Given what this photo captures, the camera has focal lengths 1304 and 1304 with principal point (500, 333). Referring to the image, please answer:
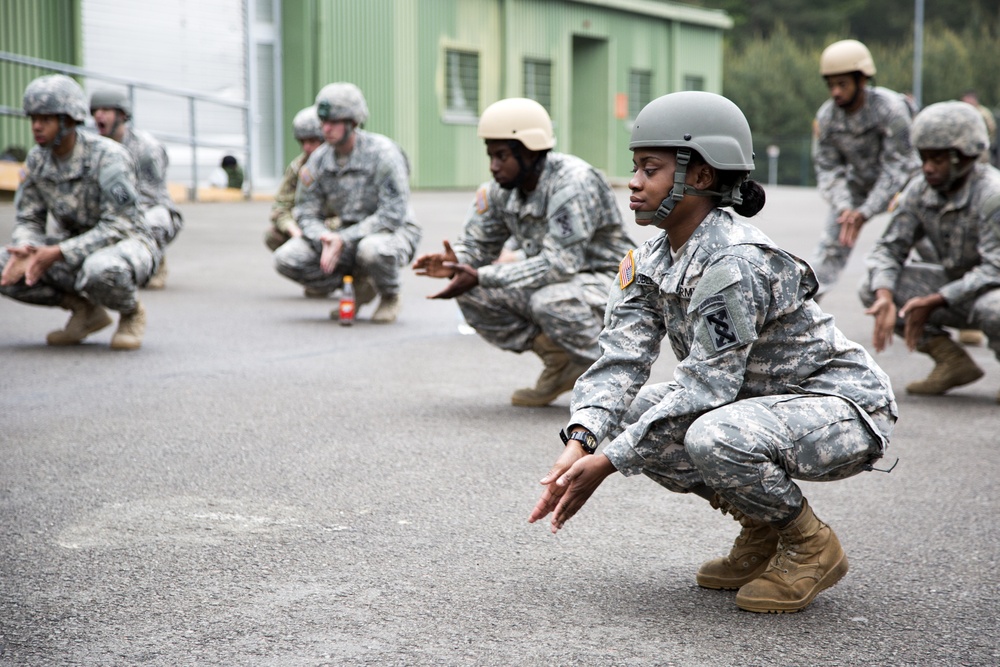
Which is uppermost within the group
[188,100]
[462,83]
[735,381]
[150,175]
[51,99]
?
[462,83]

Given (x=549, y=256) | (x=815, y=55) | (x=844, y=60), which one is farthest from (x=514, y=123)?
(x=815, y=55)

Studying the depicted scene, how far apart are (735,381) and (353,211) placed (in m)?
7.07

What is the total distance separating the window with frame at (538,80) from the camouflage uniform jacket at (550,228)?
25.7 meters

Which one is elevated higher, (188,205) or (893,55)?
(893,55)

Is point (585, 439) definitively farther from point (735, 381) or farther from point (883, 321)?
point (883, 321)

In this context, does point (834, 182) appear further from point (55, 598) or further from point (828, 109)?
point (55, 598)

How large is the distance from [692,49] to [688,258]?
3662cm

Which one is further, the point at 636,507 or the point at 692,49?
the point at 692,49

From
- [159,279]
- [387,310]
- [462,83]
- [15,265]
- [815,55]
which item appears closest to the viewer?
[15,265]

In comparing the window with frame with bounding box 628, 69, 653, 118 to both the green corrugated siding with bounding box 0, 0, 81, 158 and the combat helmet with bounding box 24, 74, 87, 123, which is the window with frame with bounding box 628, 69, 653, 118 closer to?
the green corrugated siding with bounding box 0, 0, 81, 158

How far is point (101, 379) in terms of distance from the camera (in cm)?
730

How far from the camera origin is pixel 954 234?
701 centimetres

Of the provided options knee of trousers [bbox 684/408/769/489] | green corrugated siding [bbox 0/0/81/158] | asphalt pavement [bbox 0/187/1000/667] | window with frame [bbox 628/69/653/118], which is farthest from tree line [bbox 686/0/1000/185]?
knee of trousers [bbox 684/408/769/489]

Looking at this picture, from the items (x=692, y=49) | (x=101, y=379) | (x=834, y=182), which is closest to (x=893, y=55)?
(x=692, y=49)
